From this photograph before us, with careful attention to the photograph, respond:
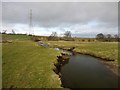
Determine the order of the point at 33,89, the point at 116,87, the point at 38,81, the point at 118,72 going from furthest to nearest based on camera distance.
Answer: the point at 118,72 → the point at 116,87 → the point at 38,81 → the point at 33,89

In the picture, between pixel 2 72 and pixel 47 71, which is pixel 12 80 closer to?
pixel 2 72

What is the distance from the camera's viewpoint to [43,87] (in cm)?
1762

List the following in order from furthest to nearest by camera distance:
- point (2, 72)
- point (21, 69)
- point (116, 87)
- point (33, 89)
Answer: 1. point (21, 69)
2. point (2, 72)
3. point (116, 87)
4. point (33, 89)

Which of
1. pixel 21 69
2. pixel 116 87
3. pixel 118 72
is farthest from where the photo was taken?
pixel 118 72

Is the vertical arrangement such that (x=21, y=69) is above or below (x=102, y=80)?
above

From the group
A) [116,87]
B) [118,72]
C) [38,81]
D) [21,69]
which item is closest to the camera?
[38,81]

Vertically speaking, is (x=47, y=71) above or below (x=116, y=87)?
above

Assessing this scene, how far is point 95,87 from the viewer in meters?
A: 20.1

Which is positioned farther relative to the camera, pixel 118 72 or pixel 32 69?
pixel 118 72

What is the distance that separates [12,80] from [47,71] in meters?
6.81

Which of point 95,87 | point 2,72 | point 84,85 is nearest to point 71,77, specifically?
point 84,85

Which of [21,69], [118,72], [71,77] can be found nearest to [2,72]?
[21,69]

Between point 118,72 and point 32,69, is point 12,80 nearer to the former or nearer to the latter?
point 32,69

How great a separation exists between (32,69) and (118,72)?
2048 cm
